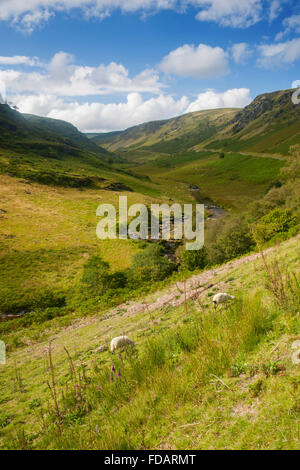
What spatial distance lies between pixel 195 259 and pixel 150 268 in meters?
7.42

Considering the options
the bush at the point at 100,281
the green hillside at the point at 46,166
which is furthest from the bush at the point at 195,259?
the green hillside at the point at 46,166

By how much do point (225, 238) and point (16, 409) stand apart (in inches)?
1192

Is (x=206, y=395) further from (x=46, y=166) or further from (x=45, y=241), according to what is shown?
(x=46, y=166)

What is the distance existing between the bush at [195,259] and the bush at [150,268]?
349 cm

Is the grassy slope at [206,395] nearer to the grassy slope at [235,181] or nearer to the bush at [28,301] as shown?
the bush at [28,301]

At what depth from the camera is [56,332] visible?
81.0 feet

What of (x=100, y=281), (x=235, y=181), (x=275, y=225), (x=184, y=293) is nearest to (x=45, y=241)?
(x=100, y=281)

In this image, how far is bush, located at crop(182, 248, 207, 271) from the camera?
3478 cm

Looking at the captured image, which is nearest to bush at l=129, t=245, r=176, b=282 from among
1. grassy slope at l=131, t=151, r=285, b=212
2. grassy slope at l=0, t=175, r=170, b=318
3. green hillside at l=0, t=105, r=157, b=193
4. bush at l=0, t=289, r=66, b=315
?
grassy slope at l=0, t=175, r=170, b=318

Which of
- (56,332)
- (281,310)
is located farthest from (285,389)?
(56,332)

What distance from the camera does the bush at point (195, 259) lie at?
34.8 m

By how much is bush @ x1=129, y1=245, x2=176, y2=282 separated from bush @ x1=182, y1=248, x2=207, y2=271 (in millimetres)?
3491

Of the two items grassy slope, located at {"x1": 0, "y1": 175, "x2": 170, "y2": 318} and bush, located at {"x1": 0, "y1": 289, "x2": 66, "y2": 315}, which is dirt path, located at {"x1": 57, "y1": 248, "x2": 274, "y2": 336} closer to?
bush, located at {"x1": 0, "y1": 289, "x2": 66, "y2": 315}

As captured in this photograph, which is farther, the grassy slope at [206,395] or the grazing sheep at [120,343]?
the grazing sheep at [120,343]
